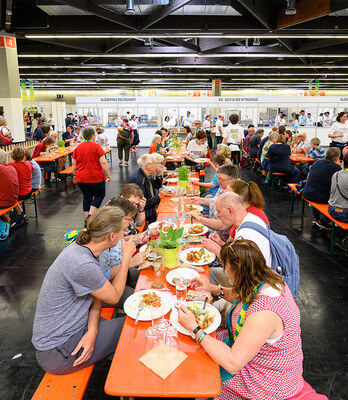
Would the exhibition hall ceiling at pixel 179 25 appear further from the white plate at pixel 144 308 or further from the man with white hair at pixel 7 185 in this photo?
the white plate at pixel 144 308

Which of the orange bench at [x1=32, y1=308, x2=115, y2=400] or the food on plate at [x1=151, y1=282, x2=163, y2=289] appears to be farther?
the food on plate at [x1=151, y1=282, x2=163, y2=289]

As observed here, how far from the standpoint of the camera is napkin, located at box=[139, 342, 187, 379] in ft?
5.03

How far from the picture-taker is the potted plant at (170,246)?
2414 millimetres

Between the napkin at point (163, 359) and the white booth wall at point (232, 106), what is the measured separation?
16497mm

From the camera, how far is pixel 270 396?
5.41 ft

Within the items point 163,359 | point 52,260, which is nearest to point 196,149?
point 52,260

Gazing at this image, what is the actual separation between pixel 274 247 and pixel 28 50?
11.3 metres

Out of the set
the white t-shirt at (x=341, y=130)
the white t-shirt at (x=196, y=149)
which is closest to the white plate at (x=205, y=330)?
the white t-shirt at (x=196, y=149)

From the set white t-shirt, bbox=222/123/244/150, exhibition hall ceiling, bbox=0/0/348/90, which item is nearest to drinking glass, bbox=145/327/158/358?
exhibition hall ceiling, bbox=0/0/348/90

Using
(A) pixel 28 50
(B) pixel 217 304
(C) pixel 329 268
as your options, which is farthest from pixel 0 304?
(A) pixel 28 50

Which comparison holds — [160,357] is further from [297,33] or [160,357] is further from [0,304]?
[297,33]

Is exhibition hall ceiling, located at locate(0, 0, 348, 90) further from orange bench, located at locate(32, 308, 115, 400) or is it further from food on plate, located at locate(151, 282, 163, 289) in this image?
orange bench, located at locate(32, 308, 115, 400)

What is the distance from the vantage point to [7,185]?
16.1 ft

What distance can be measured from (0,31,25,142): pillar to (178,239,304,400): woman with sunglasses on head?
30.1 feet
